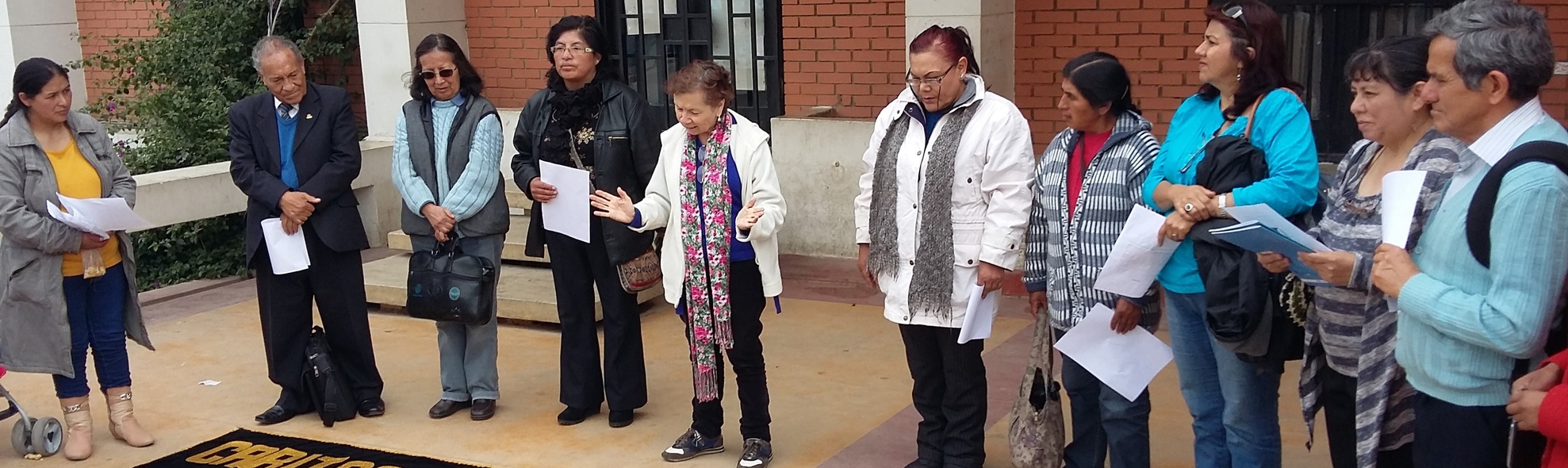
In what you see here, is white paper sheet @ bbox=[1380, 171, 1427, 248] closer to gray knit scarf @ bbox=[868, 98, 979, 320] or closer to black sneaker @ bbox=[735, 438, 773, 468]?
gray knit scarf @ bbox=[868, 98, 979, 320]

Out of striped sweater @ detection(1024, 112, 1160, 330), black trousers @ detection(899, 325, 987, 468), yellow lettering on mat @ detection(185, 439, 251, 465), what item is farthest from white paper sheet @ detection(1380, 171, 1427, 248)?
yellow lettering on mat @ detection(185, 439, 251, 465)

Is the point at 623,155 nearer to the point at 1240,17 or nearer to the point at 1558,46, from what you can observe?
the point at 1240,17

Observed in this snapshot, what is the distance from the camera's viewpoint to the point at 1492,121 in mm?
2939

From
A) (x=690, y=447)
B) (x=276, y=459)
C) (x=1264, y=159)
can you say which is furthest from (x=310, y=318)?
(x=1264, y=159)

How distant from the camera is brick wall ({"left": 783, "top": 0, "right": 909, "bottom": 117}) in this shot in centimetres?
831

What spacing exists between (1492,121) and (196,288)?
785 centimetres

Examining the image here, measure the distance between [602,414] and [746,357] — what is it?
3.64 feet

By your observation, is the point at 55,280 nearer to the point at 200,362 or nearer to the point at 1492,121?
the point at 200,362

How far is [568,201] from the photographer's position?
17.1 ft

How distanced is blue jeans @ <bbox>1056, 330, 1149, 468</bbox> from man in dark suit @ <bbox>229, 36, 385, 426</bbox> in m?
3.01

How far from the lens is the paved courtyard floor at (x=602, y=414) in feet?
17.3

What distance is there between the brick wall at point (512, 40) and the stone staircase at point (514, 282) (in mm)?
1194

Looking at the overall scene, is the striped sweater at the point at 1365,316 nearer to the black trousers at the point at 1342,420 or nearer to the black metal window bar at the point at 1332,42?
the black trousers at the point at 1342,420

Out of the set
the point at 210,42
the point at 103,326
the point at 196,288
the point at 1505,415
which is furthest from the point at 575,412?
the point at 210,42
